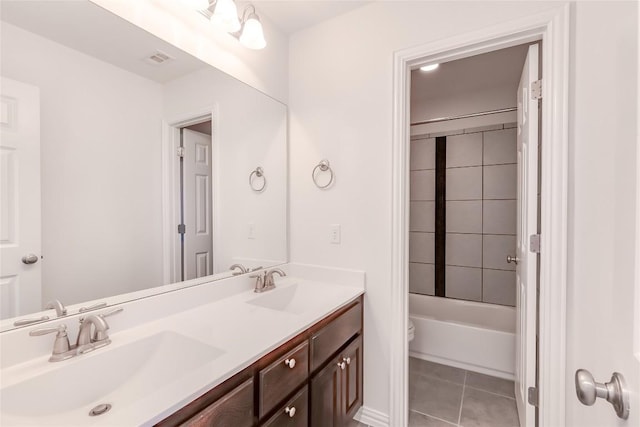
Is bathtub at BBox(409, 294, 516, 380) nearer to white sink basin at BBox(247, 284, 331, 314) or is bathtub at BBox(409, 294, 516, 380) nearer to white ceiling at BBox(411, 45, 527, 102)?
white sink basin at BBox(247, 284, 331, 314)

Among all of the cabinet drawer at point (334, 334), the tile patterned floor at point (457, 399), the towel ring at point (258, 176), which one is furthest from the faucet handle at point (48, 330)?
the tile patterned floor at point (457, 399)

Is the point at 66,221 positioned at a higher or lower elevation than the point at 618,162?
lower

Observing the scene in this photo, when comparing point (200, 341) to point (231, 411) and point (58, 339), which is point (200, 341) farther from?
point (58, 339)

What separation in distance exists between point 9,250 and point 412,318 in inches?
100

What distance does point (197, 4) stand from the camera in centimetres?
131

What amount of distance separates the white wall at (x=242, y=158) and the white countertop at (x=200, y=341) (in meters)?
0.30

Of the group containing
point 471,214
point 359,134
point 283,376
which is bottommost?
point 283,376

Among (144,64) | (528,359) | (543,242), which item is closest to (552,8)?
(543,242)

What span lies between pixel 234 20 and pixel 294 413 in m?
1.74

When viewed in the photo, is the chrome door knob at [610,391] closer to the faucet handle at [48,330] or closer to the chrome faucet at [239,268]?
the faucet handle at [48,330]

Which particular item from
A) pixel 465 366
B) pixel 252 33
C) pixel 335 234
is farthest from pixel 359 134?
pixel 465 366

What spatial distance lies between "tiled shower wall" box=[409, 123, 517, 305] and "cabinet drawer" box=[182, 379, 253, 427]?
265 cm

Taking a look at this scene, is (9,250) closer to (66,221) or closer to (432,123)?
(66,221)

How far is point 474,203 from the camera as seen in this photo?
9.70 ft
